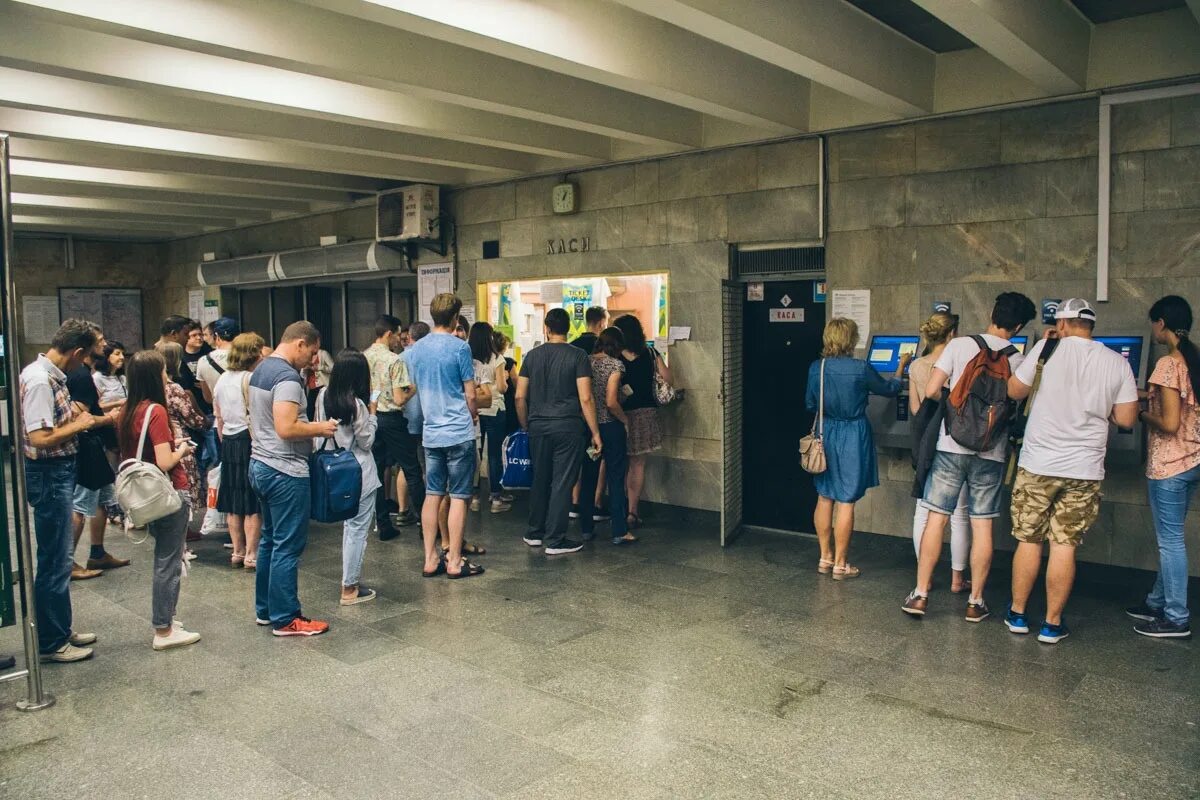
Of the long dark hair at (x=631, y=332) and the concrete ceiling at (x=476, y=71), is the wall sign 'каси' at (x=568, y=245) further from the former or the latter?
the long dark hair at (x=631, y=332)

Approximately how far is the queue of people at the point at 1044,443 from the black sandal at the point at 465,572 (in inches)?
99.3

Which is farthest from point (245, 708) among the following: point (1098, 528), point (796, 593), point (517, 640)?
point (1098, 528)

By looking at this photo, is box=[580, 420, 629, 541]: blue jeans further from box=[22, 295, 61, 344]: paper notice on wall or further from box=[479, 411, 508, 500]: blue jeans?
box=[22, 295, 61, 344]: paper notice on wall

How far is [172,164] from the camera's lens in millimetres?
7762

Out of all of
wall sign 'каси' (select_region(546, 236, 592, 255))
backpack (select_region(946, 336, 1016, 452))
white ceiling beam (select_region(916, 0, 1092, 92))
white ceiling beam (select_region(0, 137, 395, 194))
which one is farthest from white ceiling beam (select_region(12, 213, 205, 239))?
backpack (select_region(946, 336, 1016, 452))

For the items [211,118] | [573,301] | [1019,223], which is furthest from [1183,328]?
[211,118]

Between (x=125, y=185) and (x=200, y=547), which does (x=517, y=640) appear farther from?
(x=125, y=185)

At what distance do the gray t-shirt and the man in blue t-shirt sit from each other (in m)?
1.04

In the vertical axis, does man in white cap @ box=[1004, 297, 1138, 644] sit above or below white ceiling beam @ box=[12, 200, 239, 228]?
below

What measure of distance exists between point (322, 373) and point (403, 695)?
484cm

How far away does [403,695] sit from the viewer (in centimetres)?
382

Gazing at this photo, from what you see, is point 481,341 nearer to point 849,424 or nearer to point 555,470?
point 555,470

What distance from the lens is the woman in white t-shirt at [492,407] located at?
6.53m

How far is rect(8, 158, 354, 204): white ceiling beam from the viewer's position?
7988 millimetres
